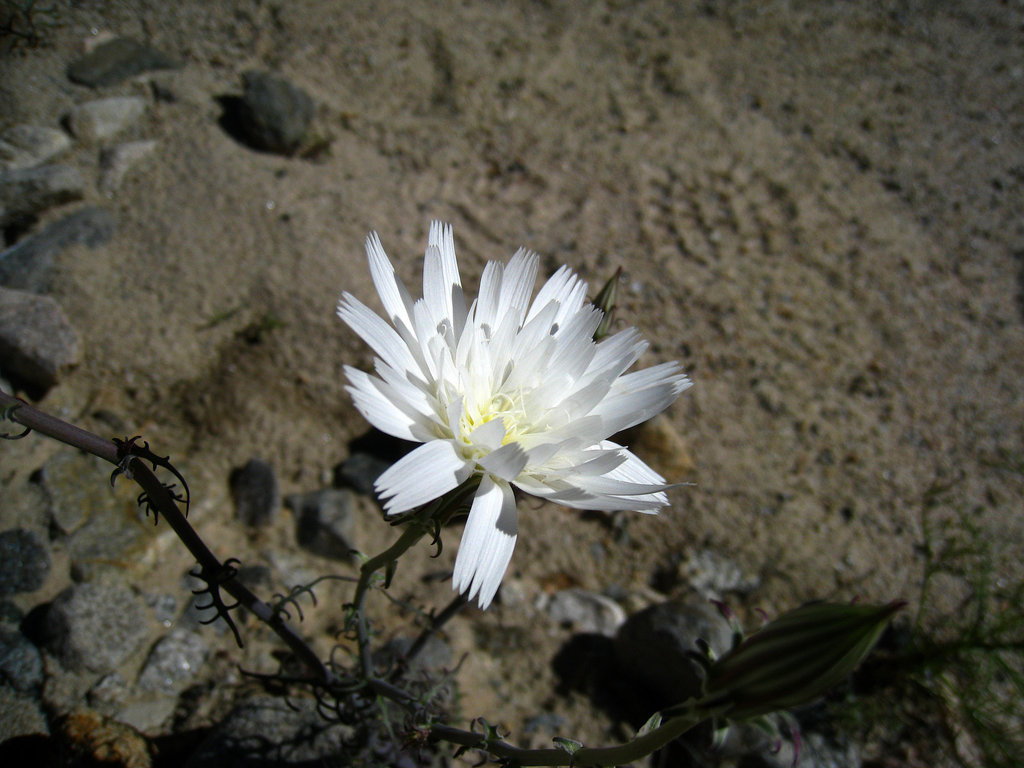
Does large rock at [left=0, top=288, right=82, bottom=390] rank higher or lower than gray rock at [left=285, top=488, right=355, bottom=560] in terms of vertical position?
higher

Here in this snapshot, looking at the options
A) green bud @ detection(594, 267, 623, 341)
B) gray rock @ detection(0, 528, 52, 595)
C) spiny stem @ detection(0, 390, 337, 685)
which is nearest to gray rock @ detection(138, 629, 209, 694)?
gray rock @ detection(0, 528, 52, 595)

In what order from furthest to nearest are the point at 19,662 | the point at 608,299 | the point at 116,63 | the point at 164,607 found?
the point at 116,63, the point at 164,607, the point at 19,662, the point at 608,299

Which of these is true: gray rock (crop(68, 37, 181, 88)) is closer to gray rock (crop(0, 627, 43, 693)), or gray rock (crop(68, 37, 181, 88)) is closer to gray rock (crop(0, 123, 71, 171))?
gray rock (crop(0, 123, 71, 171))

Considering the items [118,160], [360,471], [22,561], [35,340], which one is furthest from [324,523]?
[118,160]

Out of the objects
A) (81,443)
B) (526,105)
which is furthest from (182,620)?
(526,105)

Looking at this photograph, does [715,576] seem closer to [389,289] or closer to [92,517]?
[389,289]

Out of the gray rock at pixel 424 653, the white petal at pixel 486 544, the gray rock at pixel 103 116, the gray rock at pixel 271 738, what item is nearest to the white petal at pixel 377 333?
Result: the white petal at pixel 486 544

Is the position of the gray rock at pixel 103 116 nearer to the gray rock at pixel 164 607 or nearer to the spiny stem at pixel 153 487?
the gray rock at pixel 164 607
